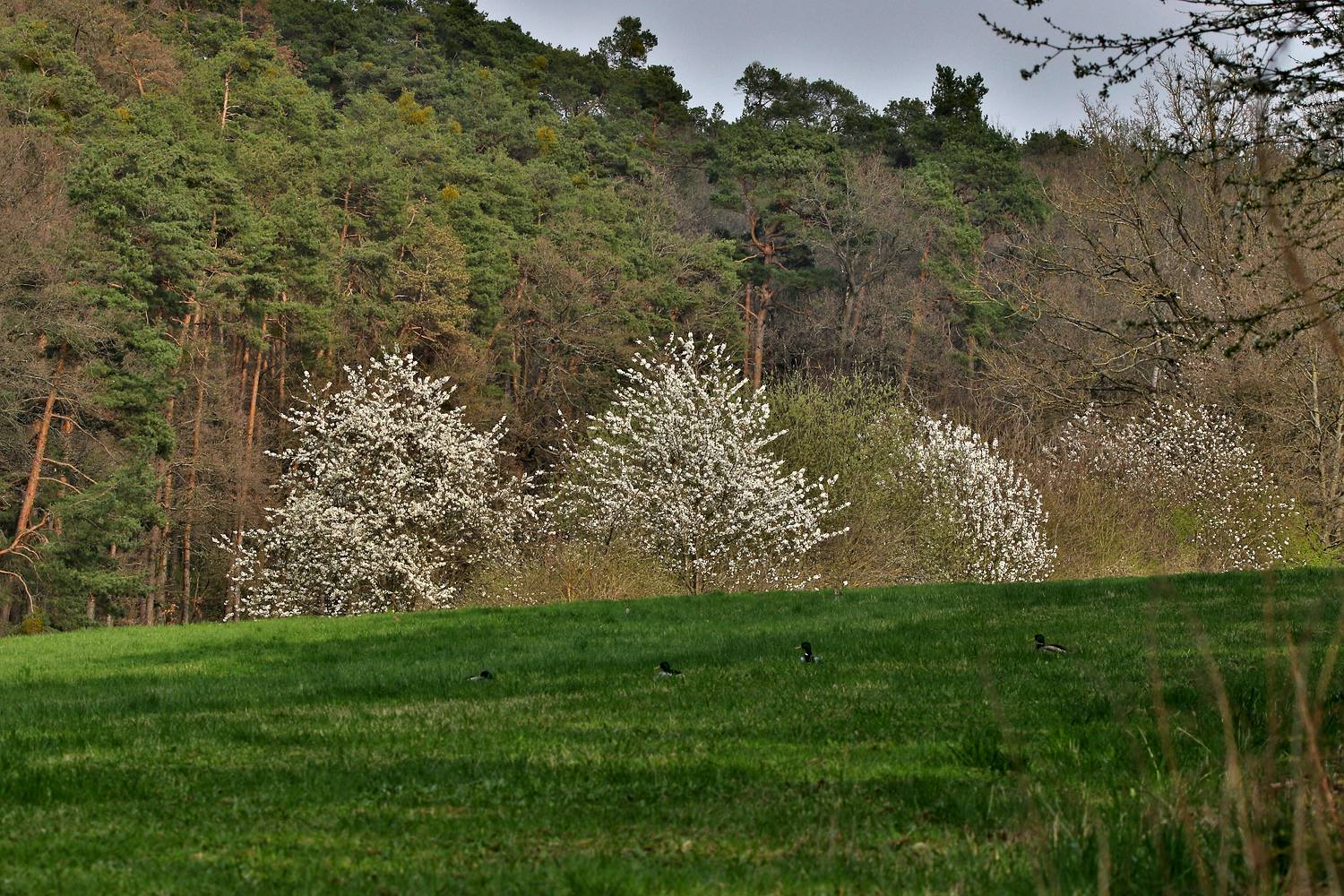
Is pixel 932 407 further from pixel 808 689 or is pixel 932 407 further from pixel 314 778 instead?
pixel 314 778

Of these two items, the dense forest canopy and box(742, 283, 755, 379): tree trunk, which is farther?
box(742, 283, 755, 379): tree trunk

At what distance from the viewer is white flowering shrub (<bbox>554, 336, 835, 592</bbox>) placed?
27438 mm

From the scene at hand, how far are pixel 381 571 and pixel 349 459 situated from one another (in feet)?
9.81

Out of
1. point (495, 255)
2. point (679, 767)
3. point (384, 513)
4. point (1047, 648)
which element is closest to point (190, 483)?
point (384, 513)

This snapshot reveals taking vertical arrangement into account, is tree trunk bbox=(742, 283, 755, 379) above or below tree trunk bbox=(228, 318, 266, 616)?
above

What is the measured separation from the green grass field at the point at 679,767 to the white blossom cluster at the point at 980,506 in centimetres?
1510

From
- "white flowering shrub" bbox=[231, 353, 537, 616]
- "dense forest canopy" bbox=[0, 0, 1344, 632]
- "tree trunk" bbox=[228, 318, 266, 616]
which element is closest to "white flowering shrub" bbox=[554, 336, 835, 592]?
"dense forest canopy" bbox=[0, 0, 1344, 632]

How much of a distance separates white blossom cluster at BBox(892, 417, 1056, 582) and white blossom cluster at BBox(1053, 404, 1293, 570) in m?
2.33

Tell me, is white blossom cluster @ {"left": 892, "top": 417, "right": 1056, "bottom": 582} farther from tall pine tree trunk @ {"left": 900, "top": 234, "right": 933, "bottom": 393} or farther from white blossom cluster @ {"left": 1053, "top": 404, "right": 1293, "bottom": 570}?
tall pine tree trunk @ {"left": 900, "top": 234, "right": 933, "bottom": 393}

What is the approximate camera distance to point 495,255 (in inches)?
1945

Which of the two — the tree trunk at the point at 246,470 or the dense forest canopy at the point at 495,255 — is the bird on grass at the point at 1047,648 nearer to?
the dense forest canopy at the point at 495,255

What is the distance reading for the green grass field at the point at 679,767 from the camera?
4617mm

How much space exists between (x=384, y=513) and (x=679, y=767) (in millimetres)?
29387

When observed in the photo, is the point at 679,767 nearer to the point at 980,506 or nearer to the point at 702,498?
the point at 702,498
